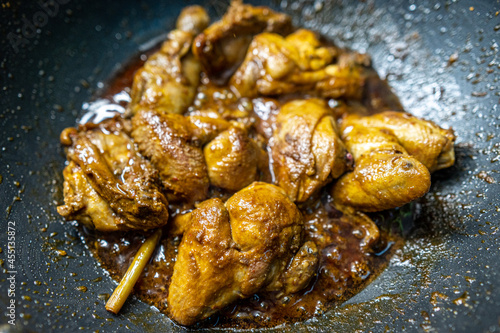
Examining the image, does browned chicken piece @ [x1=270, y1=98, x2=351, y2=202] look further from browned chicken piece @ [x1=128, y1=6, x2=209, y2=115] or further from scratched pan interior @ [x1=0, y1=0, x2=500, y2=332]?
browned chicken piece @ [x1=128, y1=6, x2=209, y2=115]

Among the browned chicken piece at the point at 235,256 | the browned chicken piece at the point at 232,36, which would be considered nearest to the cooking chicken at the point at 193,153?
the browned chicken piece at the point at 235,256

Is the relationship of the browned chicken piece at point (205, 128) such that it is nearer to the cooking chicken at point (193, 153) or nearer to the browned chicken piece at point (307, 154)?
the cooking chicken at point (193, 153)

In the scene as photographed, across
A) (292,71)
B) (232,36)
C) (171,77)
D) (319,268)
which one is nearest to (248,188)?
(319,268)

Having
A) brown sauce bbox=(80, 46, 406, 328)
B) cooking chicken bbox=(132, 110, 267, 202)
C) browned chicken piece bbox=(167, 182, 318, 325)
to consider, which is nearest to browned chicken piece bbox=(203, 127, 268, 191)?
cooking chicken bbox=(132, 110, 267, 202)

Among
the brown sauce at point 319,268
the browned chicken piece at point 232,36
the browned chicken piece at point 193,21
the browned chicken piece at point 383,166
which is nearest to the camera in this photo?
the browned chicken piece at point 383,166

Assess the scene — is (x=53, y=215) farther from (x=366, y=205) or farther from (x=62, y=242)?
(x=366, y=205)
